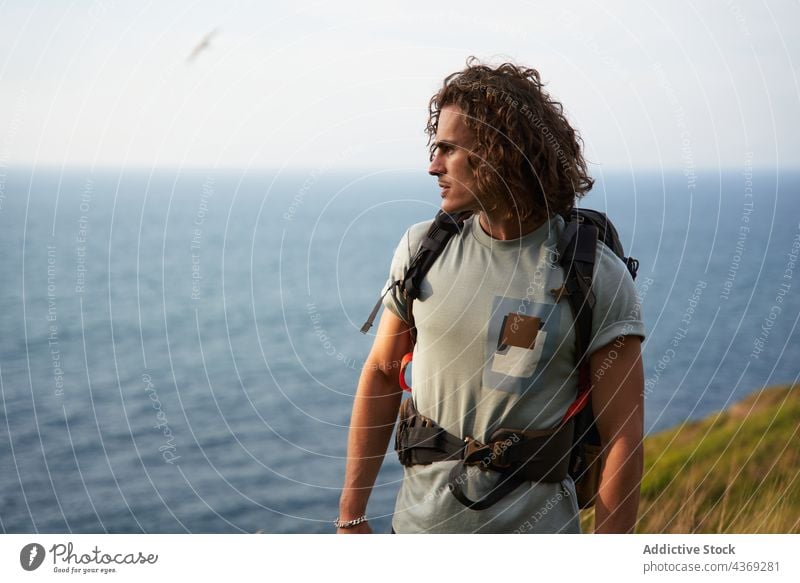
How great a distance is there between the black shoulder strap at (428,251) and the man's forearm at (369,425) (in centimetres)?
27

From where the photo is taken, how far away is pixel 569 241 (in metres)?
2.54

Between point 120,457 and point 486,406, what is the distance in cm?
1164

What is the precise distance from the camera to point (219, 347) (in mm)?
19703

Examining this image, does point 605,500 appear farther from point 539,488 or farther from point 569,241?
point 569,241

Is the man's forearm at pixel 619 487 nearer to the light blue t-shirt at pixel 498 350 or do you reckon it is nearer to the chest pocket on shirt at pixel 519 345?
the light blue t-shirt at pixel 498 350

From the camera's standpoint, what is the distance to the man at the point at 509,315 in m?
2.54

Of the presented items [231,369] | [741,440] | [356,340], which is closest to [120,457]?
[231,369]

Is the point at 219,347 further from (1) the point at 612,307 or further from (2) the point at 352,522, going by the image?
(1) the point at 612,307

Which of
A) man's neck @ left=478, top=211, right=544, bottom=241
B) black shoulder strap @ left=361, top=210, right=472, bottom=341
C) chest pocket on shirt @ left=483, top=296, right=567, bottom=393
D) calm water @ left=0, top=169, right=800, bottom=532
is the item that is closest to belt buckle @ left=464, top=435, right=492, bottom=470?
chest pocket on shirt @ left=483, top=296, right=567, bottom=393

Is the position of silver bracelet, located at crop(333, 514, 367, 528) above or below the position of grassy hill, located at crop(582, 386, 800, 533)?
above

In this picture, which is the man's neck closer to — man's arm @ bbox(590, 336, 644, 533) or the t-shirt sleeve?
the t-shirt sleeve

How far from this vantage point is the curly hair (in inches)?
103
